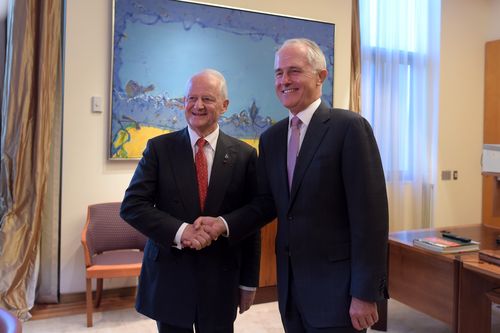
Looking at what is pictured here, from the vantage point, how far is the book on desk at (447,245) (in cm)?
253

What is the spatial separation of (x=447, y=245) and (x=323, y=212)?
A: 1473 millimetres

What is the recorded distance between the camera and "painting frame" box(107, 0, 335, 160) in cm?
345

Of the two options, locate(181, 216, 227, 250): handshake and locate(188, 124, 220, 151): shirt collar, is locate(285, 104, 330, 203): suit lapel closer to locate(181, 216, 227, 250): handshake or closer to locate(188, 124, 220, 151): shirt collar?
locate(181, 216, 227, 250): handshake

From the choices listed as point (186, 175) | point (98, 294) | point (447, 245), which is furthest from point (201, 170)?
point (98, 294)

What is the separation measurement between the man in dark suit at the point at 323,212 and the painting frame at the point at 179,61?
219 centimetres

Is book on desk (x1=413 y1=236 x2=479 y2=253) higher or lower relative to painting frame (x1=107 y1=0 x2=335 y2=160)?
lower

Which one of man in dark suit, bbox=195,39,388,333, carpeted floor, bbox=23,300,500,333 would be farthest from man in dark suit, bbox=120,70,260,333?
carpeted floor, bbox=23,300,500,333

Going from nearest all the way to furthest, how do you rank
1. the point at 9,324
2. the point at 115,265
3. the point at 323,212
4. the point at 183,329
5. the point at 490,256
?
the point at 9,324 < the point at 323,212 < the point at 183,329 < the point at 490,256 < the point at 115,265

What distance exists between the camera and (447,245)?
8.33 feet

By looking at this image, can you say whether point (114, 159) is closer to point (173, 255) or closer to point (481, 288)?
point (173, 255)

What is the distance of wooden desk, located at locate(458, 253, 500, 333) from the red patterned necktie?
5.18ft

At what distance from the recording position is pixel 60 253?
3.37m

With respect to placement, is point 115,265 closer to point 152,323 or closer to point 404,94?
point 152,323

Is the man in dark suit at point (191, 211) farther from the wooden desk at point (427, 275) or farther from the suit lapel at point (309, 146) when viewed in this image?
the wooden desk at point (427, 275)
